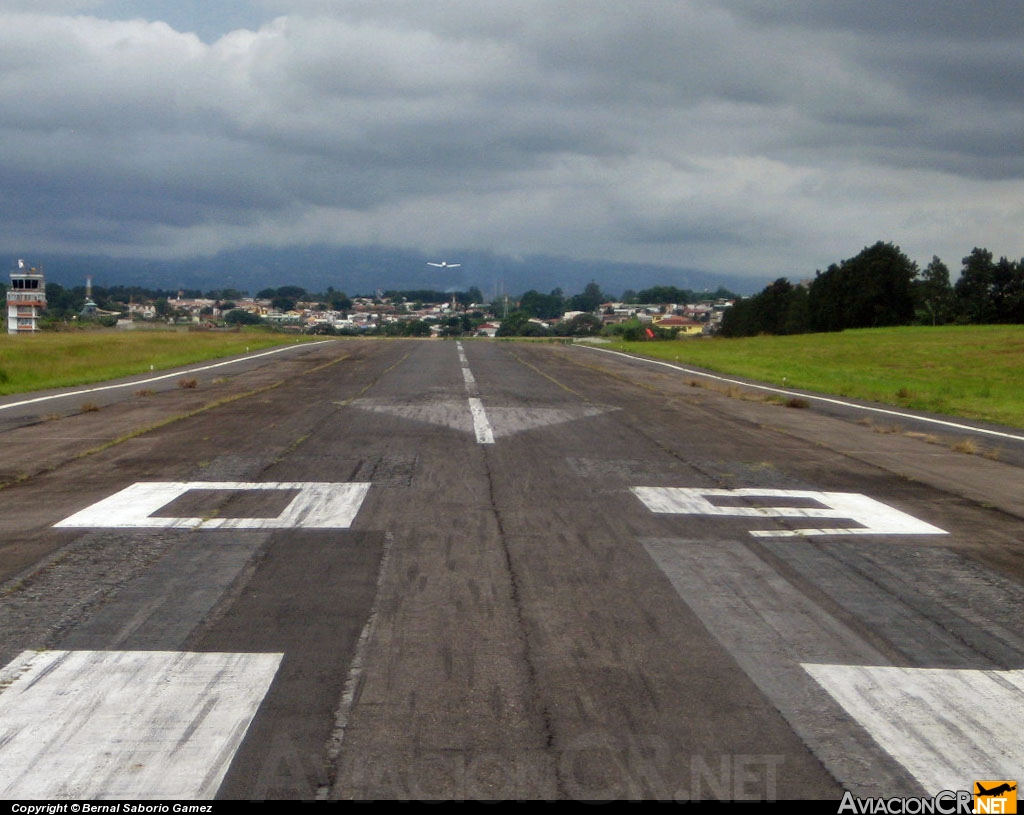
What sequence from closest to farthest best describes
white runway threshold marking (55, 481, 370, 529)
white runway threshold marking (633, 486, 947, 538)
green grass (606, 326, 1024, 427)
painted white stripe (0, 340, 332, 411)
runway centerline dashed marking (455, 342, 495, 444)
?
1. white runway threshold marking (55, 481, 370, 529)
2. white runway threshold marking (633, 486, 947, 538)
3. runway centerline dashed marking (455, 342, 495, 444)
4. painted white stripe (0, 340, 332, 411)
5. green grass (606, 326, 1024, 427)

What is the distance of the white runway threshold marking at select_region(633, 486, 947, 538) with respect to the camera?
8703 mm

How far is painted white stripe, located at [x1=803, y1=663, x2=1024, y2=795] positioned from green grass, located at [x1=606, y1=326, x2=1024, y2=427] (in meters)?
16.3

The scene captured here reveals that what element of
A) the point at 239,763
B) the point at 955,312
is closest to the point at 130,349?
the point at 239,763

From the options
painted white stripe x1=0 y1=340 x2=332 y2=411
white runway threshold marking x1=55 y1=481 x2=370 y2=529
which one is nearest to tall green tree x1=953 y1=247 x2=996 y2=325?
painted white stripe x1=0 y1=340 x2=332 y2=411

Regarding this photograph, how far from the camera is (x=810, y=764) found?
13.8 feet

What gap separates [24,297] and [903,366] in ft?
323

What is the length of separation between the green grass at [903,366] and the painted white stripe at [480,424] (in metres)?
10.4

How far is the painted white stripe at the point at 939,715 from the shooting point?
166 inches

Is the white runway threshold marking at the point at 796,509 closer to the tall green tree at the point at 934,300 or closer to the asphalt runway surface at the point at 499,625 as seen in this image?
the asphalt runway surface at the point at 499,625

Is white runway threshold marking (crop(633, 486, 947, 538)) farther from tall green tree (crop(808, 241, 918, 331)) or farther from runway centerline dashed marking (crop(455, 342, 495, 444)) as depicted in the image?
tall green tree (crop(808, 241, 918, 331))

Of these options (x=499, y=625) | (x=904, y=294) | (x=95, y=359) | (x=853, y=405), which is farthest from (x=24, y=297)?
(x=499, y=625)

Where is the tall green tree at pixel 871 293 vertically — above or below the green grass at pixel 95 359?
above

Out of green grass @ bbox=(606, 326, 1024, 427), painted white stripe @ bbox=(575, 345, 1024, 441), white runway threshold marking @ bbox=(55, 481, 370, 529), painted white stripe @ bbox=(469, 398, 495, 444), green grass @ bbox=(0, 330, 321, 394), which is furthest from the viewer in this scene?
green grass @ bbox=(0, 330, 321, 394)

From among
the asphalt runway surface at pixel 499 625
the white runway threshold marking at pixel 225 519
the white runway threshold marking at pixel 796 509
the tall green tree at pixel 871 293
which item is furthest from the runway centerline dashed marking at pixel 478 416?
the tall green tree at pixel 871 293
